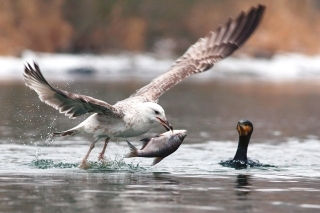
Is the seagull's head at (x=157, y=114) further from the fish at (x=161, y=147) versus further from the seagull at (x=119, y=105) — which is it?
the fish at (x=161, y=147)

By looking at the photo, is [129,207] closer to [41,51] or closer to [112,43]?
[41,51]

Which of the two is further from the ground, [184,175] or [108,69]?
[108,69]

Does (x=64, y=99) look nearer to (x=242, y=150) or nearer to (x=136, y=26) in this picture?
(x=242, y=150)

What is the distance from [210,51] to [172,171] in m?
3.67

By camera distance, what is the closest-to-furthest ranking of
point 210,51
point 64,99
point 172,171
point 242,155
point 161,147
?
point 64,99, point 161,147, point 172,171, point 242,155, point 210,51

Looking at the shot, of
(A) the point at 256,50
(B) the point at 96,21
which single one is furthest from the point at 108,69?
(A) the point at 256,50

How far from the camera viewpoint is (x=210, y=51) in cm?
1582

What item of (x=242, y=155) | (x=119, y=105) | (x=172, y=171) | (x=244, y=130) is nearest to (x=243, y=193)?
(x=172, y=171)

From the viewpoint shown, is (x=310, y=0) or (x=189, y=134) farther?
(x=310, y=0)

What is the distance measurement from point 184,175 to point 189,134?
22.3 feet

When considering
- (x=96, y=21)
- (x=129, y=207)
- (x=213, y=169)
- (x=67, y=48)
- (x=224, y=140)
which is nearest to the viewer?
(x=129, y=207)

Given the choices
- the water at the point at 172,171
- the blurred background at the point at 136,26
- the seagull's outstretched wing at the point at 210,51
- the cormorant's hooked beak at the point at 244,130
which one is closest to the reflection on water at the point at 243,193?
the water at the point at 172,171

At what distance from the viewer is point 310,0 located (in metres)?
79.2

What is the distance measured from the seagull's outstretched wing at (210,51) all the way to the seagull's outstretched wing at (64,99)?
1.77 meters
